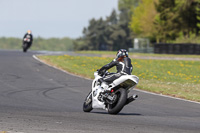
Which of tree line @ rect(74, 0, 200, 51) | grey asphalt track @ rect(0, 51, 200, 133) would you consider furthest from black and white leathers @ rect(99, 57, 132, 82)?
tree line @ rect(74, 0, 200, 51)

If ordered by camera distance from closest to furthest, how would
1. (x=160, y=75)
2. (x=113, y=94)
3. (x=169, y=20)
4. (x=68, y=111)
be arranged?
(x=113, y=94)
(x=68, y=111)
(x=160, y=75)
(x=169, y=20)

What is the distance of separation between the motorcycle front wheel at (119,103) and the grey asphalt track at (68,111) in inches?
7.2

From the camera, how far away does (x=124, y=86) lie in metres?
10.8

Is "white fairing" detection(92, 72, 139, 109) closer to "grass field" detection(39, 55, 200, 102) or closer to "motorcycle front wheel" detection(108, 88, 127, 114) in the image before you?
"motorcycle front wheel" detection(108, 88, 127, 114)

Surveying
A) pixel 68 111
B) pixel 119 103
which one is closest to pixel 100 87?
pixel 119 103

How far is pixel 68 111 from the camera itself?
37.1 ft

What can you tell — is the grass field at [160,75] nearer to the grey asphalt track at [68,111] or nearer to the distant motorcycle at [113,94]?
the grey asphalt track at [68,111]

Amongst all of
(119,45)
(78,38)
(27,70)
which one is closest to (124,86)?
(27,70)

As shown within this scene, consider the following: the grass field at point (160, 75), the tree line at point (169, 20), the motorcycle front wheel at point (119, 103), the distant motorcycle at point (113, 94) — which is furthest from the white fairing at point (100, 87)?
the tree line at point (169, 20)

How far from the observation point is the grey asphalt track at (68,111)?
324 inches

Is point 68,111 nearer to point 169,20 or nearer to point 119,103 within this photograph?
point 119,103

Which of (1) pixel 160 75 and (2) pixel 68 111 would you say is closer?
(2) pixel 68 111

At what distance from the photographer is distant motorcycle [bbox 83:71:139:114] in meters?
10.3

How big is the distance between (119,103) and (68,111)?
167cm
